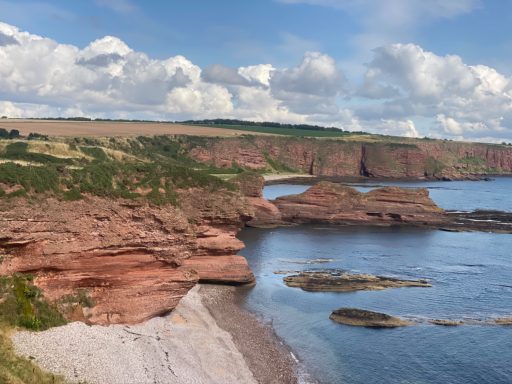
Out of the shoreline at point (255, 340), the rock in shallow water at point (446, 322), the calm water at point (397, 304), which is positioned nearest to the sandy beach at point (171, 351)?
the shoreline at point (255, 340)

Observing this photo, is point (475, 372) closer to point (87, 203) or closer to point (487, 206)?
point (87, 203)

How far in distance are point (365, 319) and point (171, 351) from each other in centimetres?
1557

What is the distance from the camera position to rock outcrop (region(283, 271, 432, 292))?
47062 mm

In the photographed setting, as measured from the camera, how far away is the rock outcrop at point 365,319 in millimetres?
37562

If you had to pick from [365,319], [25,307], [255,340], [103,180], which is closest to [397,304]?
[365,319]

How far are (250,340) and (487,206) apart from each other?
9902 centimetres

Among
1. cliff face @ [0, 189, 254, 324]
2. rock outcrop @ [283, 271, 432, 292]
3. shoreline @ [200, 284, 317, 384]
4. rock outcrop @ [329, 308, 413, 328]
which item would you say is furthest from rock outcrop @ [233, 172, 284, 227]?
cliff face @ [0, 189, 254, 324]

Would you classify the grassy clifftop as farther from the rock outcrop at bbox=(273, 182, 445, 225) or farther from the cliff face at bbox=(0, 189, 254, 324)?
the rock outcrop at bbox=(273, 182, 445, 225)

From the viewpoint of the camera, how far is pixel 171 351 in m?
28.1

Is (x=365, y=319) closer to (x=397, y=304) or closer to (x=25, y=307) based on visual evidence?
(x=397, y=304)

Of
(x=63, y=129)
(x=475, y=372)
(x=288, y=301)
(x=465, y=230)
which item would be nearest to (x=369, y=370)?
(x=475, y=372)

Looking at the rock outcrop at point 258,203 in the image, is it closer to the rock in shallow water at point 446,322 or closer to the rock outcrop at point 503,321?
the rock in shallow water at point 446,322

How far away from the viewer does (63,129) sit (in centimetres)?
15712

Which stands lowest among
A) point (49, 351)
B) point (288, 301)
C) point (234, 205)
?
point (288, 301)
